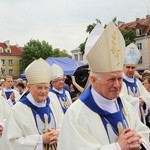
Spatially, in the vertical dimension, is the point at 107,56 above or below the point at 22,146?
above

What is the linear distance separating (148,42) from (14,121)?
59914 mm

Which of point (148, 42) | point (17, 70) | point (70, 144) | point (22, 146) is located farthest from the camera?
point (17, 70)

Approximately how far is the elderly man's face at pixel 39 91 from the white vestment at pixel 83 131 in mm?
1845

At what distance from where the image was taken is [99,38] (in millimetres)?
3811

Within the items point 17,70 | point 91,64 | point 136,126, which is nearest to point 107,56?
point 91,64

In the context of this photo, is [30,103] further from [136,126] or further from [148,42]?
[148,42]

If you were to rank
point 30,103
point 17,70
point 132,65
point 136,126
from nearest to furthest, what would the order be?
1. point 136,126
2. point 30,103
3. point 132,65
4. point 17,70

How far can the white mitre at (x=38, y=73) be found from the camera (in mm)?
5910

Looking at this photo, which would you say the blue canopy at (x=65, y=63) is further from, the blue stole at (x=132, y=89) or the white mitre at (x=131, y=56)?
the blue stole at (x=132, y=89)

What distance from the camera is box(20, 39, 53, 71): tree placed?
7644 centimetres

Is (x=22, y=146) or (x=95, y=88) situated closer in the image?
(x=95, y=88)

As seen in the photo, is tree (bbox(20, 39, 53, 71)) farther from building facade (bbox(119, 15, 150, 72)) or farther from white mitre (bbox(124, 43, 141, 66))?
white mitre (bbox(124, 43, 141, 66))

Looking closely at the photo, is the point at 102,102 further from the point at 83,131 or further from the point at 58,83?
the point at 58,83

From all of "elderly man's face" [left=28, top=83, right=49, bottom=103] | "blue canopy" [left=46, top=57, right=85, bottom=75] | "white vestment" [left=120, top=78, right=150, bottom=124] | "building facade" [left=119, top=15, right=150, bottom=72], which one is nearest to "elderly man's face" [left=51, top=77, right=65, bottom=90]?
"white vestment" [left=120, top=78, right=150, bottom=124]
